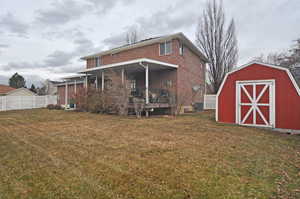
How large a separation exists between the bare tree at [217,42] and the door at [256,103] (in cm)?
1296

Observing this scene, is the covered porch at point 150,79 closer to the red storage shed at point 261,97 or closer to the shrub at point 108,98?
the shrub at point 108,98

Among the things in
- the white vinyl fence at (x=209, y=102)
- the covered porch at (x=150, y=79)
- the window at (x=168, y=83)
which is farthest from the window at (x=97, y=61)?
the white vinyl fence at (x=209, y=102)

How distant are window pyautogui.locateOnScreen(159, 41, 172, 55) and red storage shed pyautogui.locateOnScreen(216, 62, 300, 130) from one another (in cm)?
671

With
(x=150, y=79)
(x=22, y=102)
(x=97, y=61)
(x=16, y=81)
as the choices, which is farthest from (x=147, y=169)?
(x=16, y=81)

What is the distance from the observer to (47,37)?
654 inches

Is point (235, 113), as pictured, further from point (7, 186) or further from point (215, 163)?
point (7, 186)

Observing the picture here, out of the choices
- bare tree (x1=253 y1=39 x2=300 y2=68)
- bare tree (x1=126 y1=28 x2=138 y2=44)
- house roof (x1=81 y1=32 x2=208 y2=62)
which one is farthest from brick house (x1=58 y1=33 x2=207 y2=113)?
bare tree (x1=126 y1=28 x2=138 y2=44)

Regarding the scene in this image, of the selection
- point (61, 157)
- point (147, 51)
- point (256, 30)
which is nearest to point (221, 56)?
point (256, 30)

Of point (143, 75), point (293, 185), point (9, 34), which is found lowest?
point (293, 185)

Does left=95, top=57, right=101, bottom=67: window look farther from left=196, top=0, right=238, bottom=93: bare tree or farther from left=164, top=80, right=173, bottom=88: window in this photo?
left=196, top=0, right=238, bottom=93: bare tree

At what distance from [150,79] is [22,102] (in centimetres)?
1648

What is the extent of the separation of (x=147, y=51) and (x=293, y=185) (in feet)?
47.5

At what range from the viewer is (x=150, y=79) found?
15.5 m

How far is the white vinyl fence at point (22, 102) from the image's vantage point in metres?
18.6
